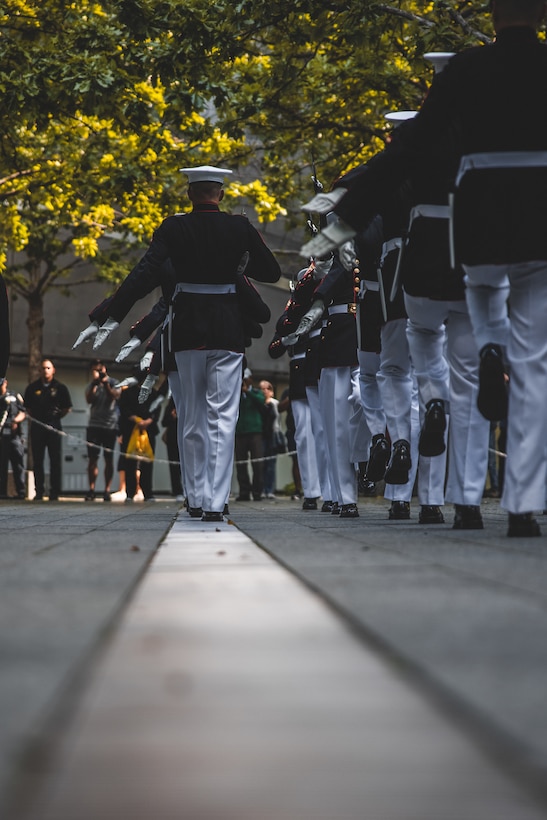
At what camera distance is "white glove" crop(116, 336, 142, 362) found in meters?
9.74

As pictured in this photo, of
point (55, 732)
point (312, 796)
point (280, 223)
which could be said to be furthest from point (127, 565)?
point (280, 223)

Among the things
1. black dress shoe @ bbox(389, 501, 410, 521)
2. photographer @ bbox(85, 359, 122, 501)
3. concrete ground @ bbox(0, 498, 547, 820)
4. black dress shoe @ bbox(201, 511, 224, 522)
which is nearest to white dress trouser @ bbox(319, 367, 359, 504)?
black dress shoe @ bbox(389, 501, 410, 521)

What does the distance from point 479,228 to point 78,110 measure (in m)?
11.4

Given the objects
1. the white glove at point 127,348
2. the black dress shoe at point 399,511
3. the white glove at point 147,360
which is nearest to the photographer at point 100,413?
the white glove at point 147,360

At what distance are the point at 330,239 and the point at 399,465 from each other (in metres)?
2.28

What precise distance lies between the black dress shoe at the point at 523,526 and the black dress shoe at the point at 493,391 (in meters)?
0.42

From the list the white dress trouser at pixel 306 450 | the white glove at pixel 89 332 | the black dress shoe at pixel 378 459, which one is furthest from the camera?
the white dress trouser at pixel 306 450

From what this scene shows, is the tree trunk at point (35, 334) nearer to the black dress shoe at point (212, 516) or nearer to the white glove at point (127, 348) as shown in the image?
the white glove at point (127, 348)

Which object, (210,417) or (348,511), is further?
(348,511)

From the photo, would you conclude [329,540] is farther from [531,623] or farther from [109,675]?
[109,675]

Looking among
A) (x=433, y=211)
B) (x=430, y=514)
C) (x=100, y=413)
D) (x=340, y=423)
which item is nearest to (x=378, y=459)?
(x=430, y=514)

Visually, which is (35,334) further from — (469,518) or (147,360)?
(469,518)

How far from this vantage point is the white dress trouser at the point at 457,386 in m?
6.49

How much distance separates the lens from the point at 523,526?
5.41 metres
